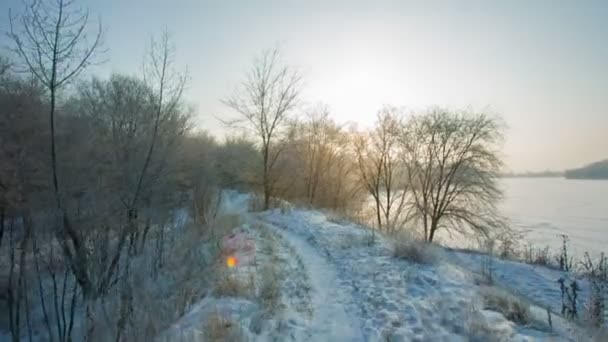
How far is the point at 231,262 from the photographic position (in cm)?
887

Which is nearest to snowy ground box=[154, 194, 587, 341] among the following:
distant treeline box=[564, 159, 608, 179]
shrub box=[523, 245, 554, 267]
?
shrub box=[523, 245, 554, 267]

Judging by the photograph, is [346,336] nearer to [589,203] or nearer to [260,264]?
[260,264]

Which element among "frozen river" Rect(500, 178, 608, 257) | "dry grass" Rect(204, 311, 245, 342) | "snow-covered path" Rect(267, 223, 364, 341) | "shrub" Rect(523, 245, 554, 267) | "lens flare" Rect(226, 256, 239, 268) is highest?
"dry grass" Rect(204, 311, 245, 342)

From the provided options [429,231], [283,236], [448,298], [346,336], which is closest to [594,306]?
[448,298]

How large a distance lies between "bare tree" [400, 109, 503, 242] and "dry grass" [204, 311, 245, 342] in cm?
2174

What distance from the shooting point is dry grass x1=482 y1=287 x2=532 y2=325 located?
4508 millimetres

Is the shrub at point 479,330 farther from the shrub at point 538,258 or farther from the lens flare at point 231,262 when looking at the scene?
the shrub at point 538,258

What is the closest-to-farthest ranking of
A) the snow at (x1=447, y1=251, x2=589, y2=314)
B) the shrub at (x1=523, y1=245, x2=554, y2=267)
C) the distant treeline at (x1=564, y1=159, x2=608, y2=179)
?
the snow at (x1=447, y1=251, x2=589, y2=314) → the shrub at (x1=523, y1=245, x2=554, y2=267) → the distant treeline at (x1=564, y1=159, x2=608, y2=179)

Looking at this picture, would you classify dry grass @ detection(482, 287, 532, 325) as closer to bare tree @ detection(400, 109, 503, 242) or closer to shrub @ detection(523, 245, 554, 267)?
shrub @ detection(523, 245, 554, 267)

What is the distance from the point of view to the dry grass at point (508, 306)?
4.51 metres

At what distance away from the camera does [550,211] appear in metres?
32.0

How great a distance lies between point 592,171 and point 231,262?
11006 cm

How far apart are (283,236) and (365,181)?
1831 cm

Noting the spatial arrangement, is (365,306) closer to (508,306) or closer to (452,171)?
(508,306)
